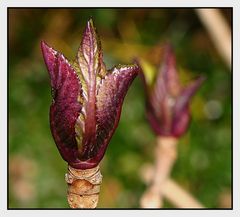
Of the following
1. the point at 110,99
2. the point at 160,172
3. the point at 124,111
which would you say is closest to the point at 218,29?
the point at 124,111

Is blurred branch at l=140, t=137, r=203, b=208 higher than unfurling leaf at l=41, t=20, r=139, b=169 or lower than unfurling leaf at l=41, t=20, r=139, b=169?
lower

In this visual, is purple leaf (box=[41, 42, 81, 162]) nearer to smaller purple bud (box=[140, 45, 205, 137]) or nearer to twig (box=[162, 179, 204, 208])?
smaller purple bud (box=[140, 45, 205, 137])

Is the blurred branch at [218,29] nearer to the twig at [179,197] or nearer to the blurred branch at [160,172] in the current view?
the twig at [179,197]

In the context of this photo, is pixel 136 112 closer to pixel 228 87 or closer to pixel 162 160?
pixel 228 87

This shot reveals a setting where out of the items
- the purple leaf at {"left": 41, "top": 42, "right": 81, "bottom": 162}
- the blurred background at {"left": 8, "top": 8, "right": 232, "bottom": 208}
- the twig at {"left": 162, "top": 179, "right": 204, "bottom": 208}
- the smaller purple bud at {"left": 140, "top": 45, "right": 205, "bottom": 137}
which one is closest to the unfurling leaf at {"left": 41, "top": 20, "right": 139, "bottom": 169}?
the purple leaf at {"left": 41, "top": 42, "right": 81, "bottom": 162}

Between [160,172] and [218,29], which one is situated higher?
[218,29]

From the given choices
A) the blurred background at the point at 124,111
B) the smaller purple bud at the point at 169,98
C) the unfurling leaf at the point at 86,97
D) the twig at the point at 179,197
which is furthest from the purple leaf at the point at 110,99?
the blurred background at the point at 124,111

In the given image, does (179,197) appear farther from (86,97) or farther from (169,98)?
(86,97)
